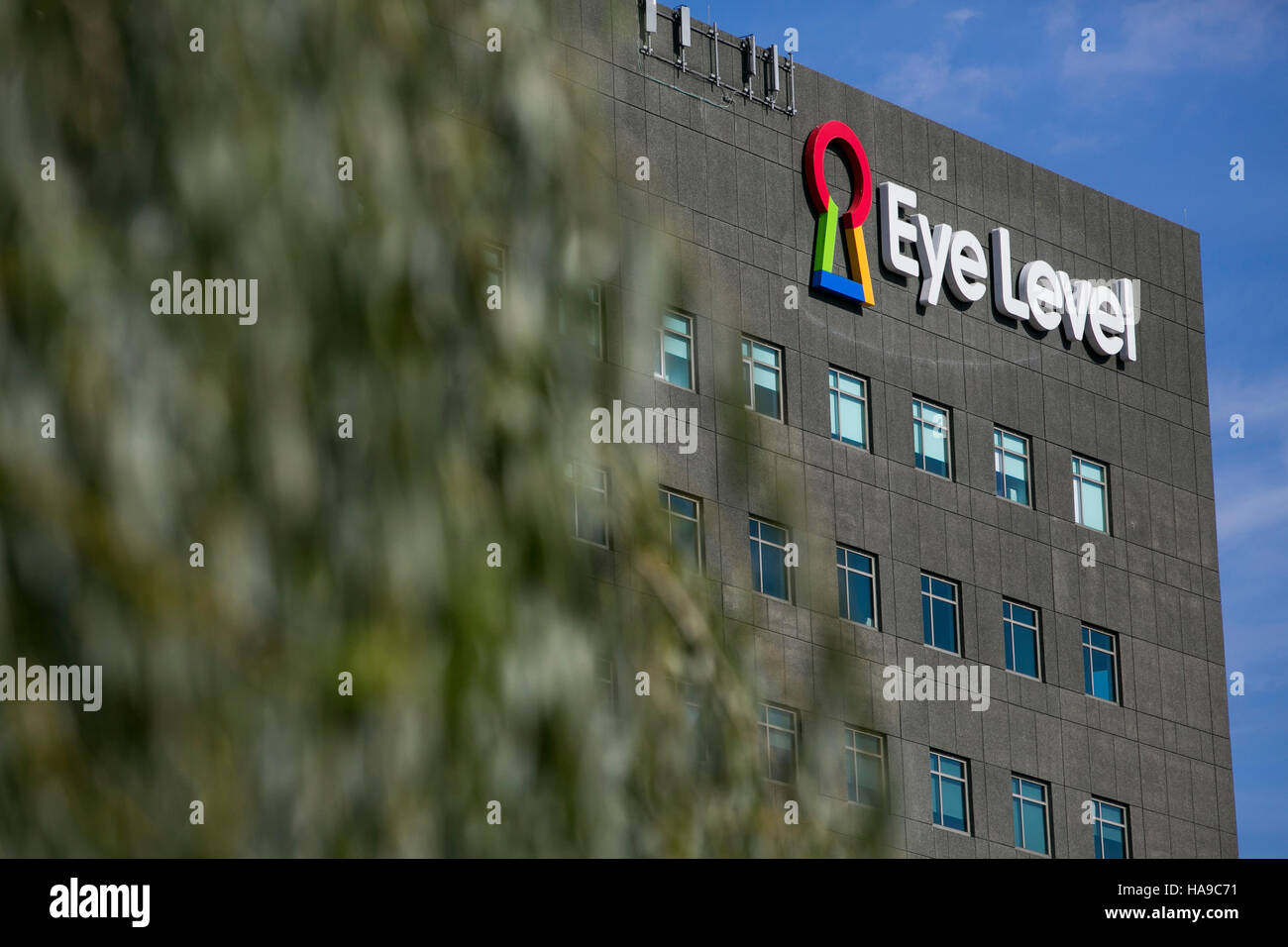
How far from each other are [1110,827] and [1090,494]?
26.6ft

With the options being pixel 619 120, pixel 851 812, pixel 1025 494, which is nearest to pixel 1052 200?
pixel 1025 494

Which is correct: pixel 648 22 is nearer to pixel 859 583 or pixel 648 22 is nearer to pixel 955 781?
pixel 859 583

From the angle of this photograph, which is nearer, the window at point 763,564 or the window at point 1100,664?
the window at point 763,564

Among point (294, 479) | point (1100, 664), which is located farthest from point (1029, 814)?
point (294, 479)

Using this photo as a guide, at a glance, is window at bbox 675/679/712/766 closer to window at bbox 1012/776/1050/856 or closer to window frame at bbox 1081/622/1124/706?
window at bbox 1012/776/1050/856

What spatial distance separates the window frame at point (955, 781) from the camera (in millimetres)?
48281

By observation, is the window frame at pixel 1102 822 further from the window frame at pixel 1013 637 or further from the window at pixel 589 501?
the window at pixel 589 501

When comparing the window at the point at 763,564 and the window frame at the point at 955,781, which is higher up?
the window at the point at 763,564

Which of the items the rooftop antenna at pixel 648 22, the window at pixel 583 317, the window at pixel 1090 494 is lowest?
the window at pixel 583 317

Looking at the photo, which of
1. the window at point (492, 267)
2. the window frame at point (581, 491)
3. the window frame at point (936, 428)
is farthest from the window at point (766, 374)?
the window at point (492, 267)

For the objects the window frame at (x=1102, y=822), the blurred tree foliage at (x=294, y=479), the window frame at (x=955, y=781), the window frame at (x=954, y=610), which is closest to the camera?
the blurred tree foliage at (x=294, y=479)

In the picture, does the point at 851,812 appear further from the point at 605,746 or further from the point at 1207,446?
the point at 1207,446

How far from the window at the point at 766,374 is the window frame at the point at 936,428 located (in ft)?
14.3
